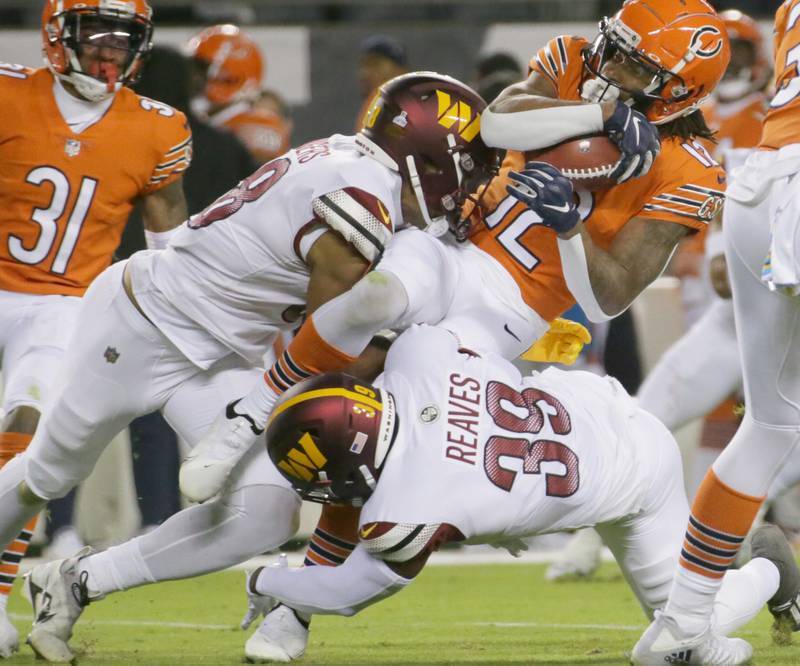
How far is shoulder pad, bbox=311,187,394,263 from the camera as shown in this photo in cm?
358

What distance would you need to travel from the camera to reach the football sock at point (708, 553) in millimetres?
3531

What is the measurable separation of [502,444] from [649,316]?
4.03m

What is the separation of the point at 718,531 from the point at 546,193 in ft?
2.78

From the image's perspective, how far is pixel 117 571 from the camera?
12.5ft

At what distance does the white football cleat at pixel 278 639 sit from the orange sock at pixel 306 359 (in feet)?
1.97

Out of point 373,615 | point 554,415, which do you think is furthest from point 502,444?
point 373,615

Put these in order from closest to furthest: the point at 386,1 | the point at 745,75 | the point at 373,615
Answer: the point at 373,615
the point at 745,75
the point at 386,1

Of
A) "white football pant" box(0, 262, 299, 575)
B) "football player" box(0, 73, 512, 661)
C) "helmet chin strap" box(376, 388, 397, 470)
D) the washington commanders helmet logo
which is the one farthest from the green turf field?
the washington commanders helmet logo

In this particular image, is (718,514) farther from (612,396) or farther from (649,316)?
(649,316)

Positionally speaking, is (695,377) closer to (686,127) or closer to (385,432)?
(686,127)

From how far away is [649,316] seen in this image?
7.30 meters

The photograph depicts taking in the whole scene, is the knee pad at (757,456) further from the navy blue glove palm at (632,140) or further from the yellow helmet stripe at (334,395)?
the yellow helmet stripe at (334,395)

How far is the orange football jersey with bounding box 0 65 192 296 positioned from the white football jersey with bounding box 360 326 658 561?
137cm

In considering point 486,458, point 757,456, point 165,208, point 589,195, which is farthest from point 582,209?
point 165,208
